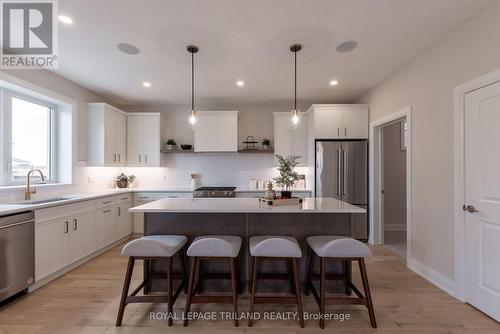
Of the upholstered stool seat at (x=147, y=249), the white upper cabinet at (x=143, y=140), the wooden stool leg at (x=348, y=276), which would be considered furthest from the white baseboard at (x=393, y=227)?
the white upper cabinet at (x=143, y=140)

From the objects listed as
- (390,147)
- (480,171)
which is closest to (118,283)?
(480,171)

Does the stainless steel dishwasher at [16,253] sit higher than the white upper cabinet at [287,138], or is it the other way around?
the white upper cabinet at [287,138]

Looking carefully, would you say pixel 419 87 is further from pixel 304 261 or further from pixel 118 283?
pixel 118 283

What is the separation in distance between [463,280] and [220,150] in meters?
3.87

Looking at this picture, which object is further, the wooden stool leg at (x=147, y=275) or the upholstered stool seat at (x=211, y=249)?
the wooden stool leg at (x=147, y=275)

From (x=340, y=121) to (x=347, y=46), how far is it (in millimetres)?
1762

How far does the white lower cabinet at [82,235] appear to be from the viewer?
10.3 feet

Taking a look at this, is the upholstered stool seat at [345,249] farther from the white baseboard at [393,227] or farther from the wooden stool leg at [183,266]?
the white baseboard at [393,227]

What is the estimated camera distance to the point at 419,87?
2.98 meters

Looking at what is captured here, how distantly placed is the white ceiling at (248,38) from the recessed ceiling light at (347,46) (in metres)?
0.06

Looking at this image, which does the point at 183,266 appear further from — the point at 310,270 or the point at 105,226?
the point at 105,226

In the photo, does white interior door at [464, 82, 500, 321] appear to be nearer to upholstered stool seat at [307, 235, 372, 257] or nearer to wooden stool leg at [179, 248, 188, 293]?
upholstered stool seat at [307, 235, 372, 257]

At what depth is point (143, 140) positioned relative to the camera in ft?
15.9

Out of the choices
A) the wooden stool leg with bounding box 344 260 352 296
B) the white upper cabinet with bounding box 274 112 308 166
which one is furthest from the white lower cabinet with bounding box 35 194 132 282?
the wooden stool leg with bounding box 344 260 352 296
